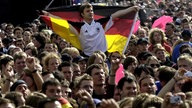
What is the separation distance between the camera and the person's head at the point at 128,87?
11.5 m

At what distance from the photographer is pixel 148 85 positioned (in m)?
11.9

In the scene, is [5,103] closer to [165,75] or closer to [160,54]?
[165,75]

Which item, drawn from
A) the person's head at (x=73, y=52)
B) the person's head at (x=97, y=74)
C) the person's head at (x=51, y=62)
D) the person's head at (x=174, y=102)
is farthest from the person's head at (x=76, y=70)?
the person's head at (x=174, y=102)

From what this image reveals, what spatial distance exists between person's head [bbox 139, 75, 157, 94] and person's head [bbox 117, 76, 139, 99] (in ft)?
0.96

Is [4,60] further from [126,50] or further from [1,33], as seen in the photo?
[1,33]

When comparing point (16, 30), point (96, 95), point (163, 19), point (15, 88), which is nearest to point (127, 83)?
point (96, 95)

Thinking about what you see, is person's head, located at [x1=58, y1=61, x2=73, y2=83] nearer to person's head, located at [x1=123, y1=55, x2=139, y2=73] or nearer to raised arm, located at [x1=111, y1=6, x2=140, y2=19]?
person's head, located at [x1=123, y1=55, x2=139, y2=73]

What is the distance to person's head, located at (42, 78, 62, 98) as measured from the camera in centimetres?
1070

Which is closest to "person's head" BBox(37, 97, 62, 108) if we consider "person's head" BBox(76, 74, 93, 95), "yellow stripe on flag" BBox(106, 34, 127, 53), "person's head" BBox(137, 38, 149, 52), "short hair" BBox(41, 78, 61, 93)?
"short hair" BBox(41, 78, 61, 93)

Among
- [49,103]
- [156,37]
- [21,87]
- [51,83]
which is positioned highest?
[49,103]

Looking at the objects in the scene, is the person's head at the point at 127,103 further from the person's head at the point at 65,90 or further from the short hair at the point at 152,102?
the person's head at the point at 65,90

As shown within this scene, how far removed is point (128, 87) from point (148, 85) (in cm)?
48

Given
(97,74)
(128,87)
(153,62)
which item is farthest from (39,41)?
(128,87)

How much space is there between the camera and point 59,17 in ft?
57.0
